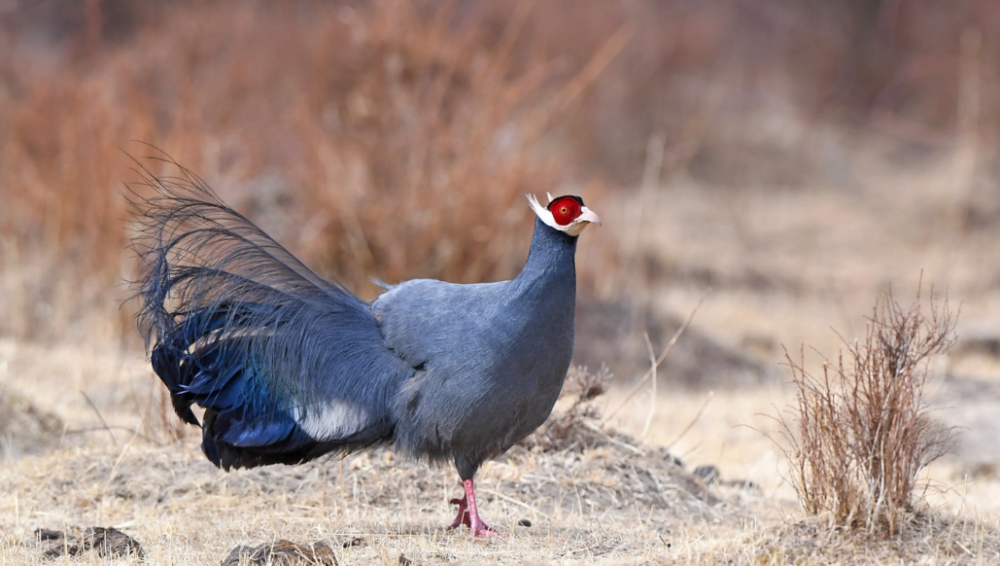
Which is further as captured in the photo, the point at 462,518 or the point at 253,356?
the point at 462,518

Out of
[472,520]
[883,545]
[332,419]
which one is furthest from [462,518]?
[883,545]

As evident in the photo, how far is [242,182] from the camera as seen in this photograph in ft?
36.0

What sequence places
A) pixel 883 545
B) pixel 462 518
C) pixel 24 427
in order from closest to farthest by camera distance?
1. pixel 883 545
2. pixel 462 518
3. pixel 24 427

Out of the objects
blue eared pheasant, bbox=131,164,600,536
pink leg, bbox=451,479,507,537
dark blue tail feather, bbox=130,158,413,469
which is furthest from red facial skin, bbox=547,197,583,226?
pink leg, bbox=451,479,507,537

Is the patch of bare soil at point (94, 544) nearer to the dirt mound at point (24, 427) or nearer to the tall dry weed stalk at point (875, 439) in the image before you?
the dirt mound at point (24, 427)

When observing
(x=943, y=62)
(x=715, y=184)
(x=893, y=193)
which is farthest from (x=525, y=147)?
(x=943, y=62)

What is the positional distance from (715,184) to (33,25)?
36.9ft

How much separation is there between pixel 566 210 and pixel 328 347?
102 cm

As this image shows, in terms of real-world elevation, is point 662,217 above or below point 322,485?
above

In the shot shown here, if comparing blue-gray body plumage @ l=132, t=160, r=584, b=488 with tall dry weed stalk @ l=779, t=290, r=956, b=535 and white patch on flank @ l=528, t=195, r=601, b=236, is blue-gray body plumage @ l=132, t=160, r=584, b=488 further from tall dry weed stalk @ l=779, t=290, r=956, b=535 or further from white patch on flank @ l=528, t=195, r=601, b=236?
tall dry weed stalk @ l=779, t=290, r=956, b=535

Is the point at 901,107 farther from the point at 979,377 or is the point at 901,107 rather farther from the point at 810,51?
the point at 979,377

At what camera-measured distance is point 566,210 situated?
394 centimetres

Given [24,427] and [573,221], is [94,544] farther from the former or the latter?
[24,427]

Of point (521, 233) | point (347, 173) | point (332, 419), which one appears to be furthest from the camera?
point (521, 233)
